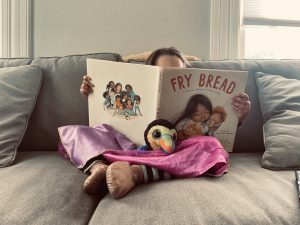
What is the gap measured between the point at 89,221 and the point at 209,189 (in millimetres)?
287

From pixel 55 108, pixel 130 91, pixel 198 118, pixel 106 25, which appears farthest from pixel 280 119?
pixel 106 25

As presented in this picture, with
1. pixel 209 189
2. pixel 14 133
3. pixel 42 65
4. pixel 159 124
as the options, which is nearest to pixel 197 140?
pixel 159 124

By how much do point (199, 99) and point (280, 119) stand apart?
0.33m

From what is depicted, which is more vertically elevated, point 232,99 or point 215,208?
point 232,99

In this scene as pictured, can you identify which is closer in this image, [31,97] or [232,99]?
[232,99]

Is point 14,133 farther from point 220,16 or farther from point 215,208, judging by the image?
point 220,16

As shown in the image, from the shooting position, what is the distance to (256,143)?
1.34 meters

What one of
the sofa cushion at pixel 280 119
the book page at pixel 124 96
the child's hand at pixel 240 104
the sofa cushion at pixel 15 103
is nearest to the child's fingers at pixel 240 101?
the child's hand at pixel 240 104

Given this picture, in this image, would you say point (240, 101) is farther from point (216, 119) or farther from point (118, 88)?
point (118, 88)

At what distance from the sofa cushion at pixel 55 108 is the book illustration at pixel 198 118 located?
0.41 metres

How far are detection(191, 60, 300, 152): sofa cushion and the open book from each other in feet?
0.61

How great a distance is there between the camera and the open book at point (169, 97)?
1.09 metres

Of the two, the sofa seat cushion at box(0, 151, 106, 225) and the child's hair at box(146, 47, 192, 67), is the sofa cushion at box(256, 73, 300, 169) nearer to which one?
the child's hair at box(146, 47, 192, 67)

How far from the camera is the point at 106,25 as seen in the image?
1824 mm
